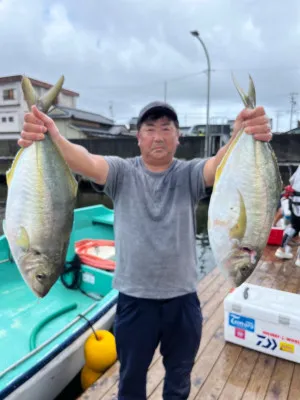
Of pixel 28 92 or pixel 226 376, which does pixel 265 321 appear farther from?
pixel 28 92

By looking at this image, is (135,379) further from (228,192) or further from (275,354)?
(275,354)

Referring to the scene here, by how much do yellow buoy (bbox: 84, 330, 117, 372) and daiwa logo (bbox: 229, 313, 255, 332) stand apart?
125cm

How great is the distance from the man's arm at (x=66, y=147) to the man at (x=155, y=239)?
0.01 m

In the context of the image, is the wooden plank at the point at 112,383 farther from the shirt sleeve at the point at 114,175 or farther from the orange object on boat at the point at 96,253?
the orange object on boat at the point at 96,253

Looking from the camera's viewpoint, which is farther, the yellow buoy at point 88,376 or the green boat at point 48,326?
the yellow buoy at point 88,376

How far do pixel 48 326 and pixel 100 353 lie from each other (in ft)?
4.22

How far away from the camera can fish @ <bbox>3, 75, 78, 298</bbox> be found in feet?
5.01

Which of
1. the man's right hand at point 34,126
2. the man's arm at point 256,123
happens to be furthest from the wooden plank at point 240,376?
the man's right hand at point 34,126

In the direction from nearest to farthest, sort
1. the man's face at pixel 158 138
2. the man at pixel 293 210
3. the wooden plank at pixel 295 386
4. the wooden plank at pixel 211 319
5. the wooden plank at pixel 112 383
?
the man's face at pixel 158 138 < the wooden plank at pixel 295 386 < the wooden plank at pixel 112 383 < the wooden plank at pixel 211 319 < the man at pixel 293 210

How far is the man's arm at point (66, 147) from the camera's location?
1.59m

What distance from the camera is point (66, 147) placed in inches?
68.8

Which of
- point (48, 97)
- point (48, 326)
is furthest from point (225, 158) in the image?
point (48, 326)

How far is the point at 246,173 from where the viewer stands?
1.63 meters

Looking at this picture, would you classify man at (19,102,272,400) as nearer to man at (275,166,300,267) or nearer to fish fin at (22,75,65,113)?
fish fin at (22,75,65,113)
